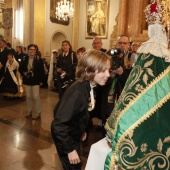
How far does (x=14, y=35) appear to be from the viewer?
451 inches

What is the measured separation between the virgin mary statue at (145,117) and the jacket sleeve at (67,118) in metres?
0.49

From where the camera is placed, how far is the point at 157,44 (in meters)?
1.15

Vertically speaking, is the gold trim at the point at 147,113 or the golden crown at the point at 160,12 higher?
the golden crown at the point at 160,12

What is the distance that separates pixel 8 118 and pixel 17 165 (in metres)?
2.20

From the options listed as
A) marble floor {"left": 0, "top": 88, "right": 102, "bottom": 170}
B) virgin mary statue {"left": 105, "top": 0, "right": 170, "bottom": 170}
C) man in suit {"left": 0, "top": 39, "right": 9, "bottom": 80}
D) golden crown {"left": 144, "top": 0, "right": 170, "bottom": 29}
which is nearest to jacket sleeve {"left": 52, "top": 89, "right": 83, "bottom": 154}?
virgin mary statue {"left": 105, "top": 0, "right": 170, "bottom": 170}

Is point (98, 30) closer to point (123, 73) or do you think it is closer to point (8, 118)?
point (8, 118)

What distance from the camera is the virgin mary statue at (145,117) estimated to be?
100 centimetres

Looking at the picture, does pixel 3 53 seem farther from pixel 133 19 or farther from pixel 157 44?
pixel 157 44

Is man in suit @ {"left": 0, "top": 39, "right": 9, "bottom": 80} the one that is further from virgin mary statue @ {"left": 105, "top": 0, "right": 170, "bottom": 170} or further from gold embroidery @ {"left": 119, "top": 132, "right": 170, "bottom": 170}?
gold embroidery @ {"left": 119, "top": 132, "right": 170, "bottom": 170}

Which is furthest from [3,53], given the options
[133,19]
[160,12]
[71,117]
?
[160,12]

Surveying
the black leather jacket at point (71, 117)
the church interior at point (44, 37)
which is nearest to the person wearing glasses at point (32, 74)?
the church interior at point (44, 37)

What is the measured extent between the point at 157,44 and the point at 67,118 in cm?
77

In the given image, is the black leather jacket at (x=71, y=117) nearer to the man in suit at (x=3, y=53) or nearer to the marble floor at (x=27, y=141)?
the marble floor at (x=27, y=141)

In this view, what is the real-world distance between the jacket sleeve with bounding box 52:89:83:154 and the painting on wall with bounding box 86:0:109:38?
1038cm
